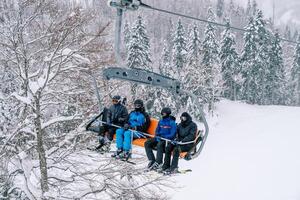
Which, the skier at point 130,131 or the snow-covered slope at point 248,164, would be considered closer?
the skier at point 130,131

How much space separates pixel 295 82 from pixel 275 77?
15276 mm

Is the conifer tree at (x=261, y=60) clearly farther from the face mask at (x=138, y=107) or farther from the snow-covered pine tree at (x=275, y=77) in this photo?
the face mask at (x=138, y=107)

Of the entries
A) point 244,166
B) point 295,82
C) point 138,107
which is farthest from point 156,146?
point 295,82

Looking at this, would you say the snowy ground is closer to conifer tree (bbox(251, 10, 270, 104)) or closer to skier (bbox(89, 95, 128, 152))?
skier (bbox(89, 95, 128, 152))

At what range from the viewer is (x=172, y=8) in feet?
551

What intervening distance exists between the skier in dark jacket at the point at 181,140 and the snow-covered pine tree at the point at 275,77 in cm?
5333

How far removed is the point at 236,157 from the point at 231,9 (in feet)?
437

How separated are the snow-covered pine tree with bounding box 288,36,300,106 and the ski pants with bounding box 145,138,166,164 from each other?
66121 millimetres

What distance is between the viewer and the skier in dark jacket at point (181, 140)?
33.1 feet

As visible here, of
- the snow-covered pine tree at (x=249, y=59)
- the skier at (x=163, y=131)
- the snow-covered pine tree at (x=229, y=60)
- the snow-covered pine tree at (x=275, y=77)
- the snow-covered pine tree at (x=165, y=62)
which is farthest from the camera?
the snow-covered pine tree at (x=275, y=77)

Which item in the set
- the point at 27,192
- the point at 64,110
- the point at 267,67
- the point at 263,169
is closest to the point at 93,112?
the point at 64,110

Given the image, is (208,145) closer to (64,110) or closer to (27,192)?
(64,110)

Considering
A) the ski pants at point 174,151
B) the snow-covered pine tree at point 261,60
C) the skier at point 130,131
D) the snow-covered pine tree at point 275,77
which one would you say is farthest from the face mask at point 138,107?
the snow-covered pine tree at point 275,77

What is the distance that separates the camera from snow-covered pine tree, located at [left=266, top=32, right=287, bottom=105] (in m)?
64.0
